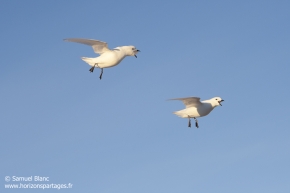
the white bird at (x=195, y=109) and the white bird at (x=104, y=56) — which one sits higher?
the white bird at (x=104, y=56)

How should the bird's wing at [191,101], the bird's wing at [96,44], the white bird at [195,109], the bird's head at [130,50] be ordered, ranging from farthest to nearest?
the white bird at [195,109], the bird's wing at [191,101], the bird's head at [130,50], the bird's wing at [96,44]

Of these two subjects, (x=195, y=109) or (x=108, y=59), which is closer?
(x=108, y=59)

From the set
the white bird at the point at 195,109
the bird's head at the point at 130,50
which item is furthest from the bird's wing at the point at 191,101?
the bird's head at the point at 130,50

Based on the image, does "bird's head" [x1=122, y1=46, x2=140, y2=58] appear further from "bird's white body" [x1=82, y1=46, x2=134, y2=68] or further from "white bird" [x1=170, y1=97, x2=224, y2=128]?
"white bird" [x1=170, y1=97, x2=224, y2=128]

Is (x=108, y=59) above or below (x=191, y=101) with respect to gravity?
above

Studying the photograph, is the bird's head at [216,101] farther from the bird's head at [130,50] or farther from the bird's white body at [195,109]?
the bird's head at [130,50]

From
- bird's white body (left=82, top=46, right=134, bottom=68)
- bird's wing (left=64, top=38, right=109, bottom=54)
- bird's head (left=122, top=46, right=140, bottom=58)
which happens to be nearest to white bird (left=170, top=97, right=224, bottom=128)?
bird's head (left=122, top=46, right=140, bottom=58)

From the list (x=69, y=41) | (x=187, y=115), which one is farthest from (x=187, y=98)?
(x=69, y=41)

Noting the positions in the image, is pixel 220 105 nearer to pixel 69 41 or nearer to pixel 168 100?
pixel 168 100

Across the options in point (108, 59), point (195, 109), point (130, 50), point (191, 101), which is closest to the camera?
point (108, 59)

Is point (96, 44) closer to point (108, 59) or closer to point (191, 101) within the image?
point (108, 59)

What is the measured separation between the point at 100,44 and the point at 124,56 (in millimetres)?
2248

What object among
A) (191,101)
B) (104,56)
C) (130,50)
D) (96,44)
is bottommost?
(191,101)

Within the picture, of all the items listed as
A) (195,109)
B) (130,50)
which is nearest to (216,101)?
(195,109)
